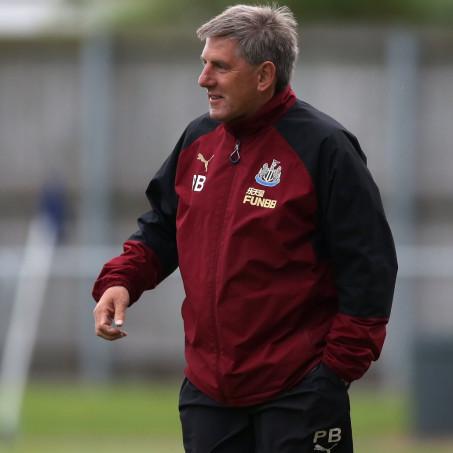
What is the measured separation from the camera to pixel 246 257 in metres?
5.80

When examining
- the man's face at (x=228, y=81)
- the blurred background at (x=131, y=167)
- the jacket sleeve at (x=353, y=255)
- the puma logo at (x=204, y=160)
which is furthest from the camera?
the blurred background at (x=131, y=167)

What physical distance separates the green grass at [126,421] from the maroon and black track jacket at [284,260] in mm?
6599

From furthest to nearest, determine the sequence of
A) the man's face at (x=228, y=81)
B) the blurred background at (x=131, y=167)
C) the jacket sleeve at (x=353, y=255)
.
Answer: the blurred background at (x=131, y=167) → the man's face at (x=228, y=81) → the jacket sleeve at (x=353, y=255)

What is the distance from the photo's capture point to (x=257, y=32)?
19.3 ft

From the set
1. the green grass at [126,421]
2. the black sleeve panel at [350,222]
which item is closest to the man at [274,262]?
the black sleeve panel at [350,222]

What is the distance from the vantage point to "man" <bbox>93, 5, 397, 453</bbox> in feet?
19.0

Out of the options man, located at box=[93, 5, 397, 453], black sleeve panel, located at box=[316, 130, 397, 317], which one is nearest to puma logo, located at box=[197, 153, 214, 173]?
man, located at box=[93, 5, 397, 453]

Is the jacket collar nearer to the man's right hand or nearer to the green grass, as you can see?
the man's right hand

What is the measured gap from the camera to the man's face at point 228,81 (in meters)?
5.88

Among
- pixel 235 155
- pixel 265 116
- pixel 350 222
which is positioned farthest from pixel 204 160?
pixel 350 222

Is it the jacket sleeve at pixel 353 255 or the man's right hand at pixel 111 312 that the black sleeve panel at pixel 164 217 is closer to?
the man's right hand at pixel 111 312

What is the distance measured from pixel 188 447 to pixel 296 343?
0.60 meters

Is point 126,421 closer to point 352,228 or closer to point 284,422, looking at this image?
point 284,422

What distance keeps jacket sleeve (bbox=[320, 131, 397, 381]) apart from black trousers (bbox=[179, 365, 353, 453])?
0.11 meters
